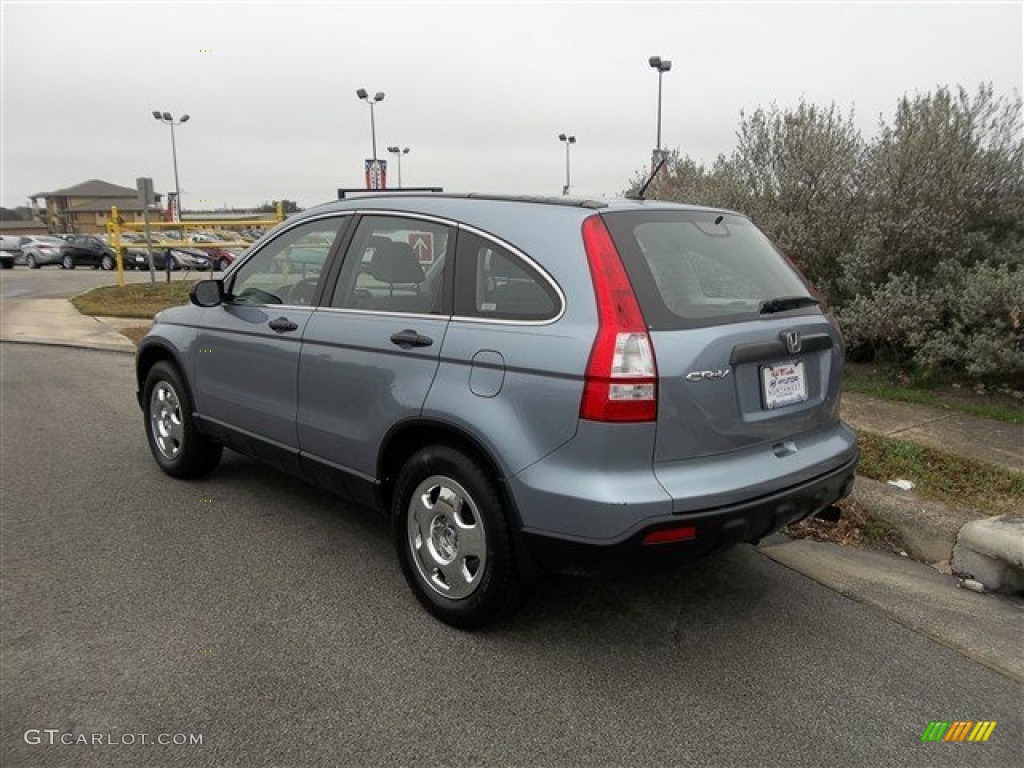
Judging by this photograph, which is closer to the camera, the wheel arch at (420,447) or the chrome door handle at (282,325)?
the wheel arch at (420,447)

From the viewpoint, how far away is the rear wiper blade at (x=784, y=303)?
3096 mm

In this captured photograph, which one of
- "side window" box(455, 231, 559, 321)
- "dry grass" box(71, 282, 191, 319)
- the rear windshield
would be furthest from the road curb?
the rear windshield

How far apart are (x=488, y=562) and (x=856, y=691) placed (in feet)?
4.65

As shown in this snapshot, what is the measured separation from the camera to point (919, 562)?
409 centimetres

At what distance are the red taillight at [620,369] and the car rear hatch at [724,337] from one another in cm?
4

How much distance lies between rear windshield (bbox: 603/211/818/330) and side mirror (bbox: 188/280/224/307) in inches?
103

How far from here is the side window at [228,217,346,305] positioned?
156 inches

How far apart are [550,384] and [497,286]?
21.8 inches

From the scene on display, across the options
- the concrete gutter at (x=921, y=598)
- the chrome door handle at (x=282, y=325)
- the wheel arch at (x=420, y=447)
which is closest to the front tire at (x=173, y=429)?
the chrome door handle at (x=282, y=325)

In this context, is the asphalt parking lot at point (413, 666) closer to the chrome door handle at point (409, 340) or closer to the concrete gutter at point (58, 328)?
the chrome door handle at point (409, 340)

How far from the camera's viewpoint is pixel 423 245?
3438 millimetres

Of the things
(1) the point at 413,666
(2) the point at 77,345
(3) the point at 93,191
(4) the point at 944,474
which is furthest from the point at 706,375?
(3) the point at 93,191

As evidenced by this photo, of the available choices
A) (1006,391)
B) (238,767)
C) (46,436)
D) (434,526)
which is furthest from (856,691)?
(46,436)

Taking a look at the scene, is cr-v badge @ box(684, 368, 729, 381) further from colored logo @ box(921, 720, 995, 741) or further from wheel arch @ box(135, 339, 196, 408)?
wheel arch @ box(135, 339, 196, 408)
